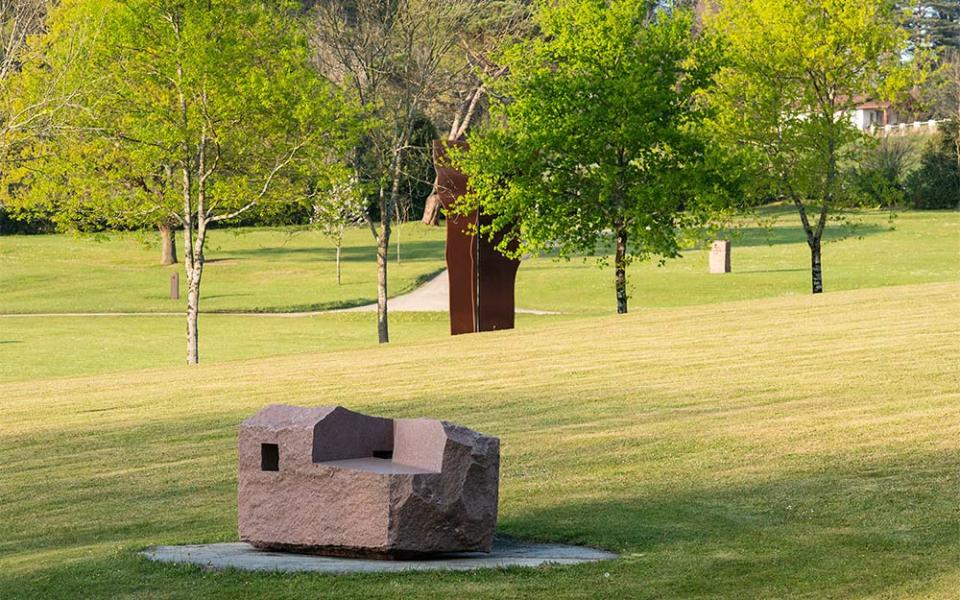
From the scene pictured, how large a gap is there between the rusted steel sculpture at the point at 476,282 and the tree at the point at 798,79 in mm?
8610

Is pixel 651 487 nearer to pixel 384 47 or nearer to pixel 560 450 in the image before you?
pixel 560 450

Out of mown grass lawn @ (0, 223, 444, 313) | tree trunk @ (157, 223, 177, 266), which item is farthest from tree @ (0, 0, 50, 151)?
tree trunk @ (157, 223, 177, 266)

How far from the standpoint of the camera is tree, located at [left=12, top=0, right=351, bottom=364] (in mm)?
31328

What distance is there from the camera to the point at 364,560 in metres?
8.84

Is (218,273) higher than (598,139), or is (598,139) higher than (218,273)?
(598,139)

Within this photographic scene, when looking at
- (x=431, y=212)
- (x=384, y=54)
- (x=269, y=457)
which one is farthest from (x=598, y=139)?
(x=431, y=212)

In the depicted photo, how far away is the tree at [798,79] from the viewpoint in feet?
125

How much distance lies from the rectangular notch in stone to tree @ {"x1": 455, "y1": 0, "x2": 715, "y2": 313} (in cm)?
2411

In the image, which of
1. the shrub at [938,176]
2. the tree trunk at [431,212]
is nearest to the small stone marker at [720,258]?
the tree trunk at [431,212]

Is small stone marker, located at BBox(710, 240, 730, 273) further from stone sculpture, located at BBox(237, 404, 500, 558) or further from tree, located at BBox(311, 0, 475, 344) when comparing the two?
stone sculpture, located at BBox(237, 404, 500, 558)

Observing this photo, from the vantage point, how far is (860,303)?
2675cm

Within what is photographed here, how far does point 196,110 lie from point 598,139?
941cm

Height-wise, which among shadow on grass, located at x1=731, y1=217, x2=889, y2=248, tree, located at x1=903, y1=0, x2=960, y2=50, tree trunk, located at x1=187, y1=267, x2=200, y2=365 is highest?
tree, located at x1=903, y1=0, x2=960, y2=50

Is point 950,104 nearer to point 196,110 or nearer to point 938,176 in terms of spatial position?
point 938,176
